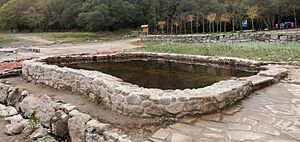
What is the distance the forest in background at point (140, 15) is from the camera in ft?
124

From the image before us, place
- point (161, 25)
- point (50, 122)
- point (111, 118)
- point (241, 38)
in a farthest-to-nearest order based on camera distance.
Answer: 1. point (161, 25)
2. point (241, 38)
3. point (50, 122)
4. point (111, 118)

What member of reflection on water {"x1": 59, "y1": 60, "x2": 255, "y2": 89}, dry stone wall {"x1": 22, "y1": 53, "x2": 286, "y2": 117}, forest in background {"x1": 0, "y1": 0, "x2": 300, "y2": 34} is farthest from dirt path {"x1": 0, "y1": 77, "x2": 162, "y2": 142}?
forest in background {"x1": 0, "y1": 0, "x2": 300, "y2": 34}

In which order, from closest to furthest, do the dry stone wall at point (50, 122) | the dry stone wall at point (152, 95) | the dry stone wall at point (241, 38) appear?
the dry stone wall at point (50, 122), the dry stone wall at point (152, 95), the dry stone wall at point (241, 38)

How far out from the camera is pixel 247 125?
4516 millimetres

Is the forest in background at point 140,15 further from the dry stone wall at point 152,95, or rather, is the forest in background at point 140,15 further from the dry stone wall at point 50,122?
the dry stone wall at point 50,122

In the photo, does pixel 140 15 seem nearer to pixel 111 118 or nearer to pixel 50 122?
pixel 50 122

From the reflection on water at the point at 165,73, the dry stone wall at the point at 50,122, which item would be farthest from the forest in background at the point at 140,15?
the dry stone wall at the point at 50,122

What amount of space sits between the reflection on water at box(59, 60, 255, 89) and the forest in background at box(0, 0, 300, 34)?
25.8m

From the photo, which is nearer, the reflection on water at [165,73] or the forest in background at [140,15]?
the reflection on water at [165,73]

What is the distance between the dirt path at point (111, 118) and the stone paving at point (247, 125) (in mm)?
247

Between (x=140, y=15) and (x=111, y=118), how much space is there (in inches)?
1624

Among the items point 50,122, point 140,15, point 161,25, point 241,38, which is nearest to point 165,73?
point 50,122

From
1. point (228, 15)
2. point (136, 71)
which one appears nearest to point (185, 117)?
point (136, 71)

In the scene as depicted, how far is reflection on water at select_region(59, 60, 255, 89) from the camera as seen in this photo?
824 centimetres
